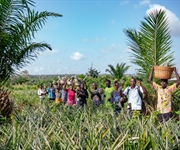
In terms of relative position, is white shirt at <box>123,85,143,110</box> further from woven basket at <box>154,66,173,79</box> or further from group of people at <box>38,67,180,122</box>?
woven basket at <box>154,66,173,79</box>

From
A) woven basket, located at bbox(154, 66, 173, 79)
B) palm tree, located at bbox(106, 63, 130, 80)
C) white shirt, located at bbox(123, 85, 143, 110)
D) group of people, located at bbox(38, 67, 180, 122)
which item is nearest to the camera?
group of people, located at bbox(38, 67, 180, 122)

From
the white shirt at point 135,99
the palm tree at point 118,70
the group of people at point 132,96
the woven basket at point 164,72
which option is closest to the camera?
the group of people at point 132,96

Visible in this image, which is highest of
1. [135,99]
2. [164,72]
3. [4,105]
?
[164,72]

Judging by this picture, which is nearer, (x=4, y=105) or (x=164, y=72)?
(x=164, y=72)

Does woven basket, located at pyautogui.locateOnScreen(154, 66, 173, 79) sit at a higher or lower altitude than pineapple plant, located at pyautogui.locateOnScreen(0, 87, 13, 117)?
higher

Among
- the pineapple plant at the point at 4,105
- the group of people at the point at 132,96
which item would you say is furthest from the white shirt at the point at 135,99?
the pineapple plant at the point at 4,105

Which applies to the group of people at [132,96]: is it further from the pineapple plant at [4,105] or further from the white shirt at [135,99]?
the pineapple plant at [4,105]

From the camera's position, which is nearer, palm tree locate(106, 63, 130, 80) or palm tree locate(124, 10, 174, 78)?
palm tree locate(124, 10, 174, 78)

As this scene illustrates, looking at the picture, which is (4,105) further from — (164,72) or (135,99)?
(164,72)

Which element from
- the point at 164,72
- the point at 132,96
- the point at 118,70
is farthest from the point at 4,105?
the point at 118,70

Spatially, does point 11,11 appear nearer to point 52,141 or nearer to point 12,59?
point 12,59

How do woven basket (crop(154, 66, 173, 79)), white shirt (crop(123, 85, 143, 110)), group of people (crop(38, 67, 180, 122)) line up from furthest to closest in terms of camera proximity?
1. white shirt (crop(123, 85, 143, 110))
2. woven basket (crop(154, 66, 173, 79))
3. group of people (crop(38, 67, 180, 122))

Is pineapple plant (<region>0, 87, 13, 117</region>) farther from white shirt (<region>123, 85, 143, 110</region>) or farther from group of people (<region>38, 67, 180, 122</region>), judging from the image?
white shirt (<region>123, 85, 143, 110</region>)

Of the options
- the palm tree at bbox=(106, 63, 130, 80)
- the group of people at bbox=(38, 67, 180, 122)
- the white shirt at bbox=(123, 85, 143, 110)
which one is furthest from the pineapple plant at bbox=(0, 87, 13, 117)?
the palm tree at bbox=(106, 63, 130, 80)
